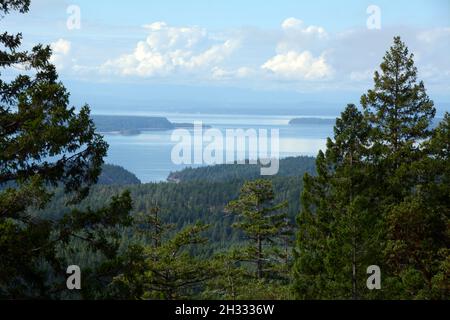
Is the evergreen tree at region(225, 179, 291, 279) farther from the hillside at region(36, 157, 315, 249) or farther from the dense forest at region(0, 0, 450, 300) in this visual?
the hillside at region(36, 157, 315, 249)

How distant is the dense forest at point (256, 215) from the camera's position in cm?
1238

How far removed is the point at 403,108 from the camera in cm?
2684

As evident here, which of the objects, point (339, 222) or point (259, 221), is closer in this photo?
point (339, 222)

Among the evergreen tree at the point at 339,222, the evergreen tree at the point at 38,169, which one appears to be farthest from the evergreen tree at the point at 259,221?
the evergreen tree at the point at 38,169

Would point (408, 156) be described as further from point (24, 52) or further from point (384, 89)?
point (24, 52)

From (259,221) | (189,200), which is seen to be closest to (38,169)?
(259,221)

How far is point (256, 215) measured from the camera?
31.3 metres

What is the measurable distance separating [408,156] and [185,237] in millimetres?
10876

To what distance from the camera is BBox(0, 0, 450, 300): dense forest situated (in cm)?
1238

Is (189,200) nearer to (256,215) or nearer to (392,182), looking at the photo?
(256,215)

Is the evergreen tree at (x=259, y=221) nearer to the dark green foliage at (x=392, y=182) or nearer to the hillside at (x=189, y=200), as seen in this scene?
the dark green foliage at (x=392, y=182)

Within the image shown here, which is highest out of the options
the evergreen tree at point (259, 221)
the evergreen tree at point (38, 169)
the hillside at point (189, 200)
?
the evergreen tree at point (38, 169)

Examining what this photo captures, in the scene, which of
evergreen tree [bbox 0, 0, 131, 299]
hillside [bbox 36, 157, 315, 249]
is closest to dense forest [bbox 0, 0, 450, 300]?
evergreen tree [bbox 0, 0, 131, 299]

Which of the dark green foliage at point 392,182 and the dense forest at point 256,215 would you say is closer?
the dense forest at point 256,215
